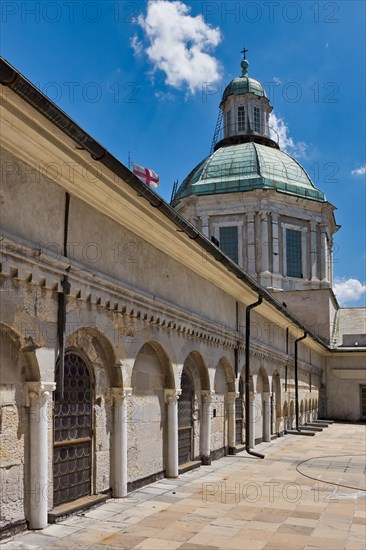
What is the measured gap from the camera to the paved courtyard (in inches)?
276

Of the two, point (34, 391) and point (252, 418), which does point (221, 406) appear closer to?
point (252, 418)

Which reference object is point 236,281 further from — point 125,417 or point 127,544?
point 127,544

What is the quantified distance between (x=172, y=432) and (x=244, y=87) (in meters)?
33.4

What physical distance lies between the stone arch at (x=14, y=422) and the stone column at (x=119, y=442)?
7.64 feet

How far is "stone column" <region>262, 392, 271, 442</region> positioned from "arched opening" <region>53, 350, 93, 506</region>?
40.5ft

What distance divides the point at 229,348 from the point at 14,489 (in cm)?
946

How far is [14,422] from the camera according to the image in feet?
22.6

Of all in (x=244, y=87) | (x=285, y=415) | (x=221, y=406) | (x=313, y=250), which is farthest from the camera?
(x=244, y=87)

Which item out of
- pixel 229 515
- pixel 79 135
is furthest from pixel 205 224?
pixel 79 135

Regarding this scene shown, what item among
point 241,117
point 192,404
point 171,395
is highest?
point 241,117

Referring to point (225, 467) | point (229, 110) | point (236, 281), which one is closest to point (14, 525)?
point (225, 467)

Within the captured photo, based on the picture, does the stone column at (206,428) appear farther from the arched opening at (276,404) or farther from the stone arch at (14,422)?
the arched opening at (276,404)

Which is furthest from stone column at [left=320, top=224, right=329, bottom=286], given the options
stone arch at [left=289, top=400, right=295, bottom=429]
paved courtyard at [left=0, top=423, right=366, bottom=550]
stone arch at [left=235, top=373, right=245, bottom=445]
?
paved courtyard at [left=0, top=423, right=366, bottom=550]

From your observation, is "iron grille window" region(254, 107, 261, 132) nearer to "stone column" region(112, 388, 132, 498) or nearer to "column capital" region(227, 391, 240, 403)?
"column capital" region(227, 391, 240, 403)
